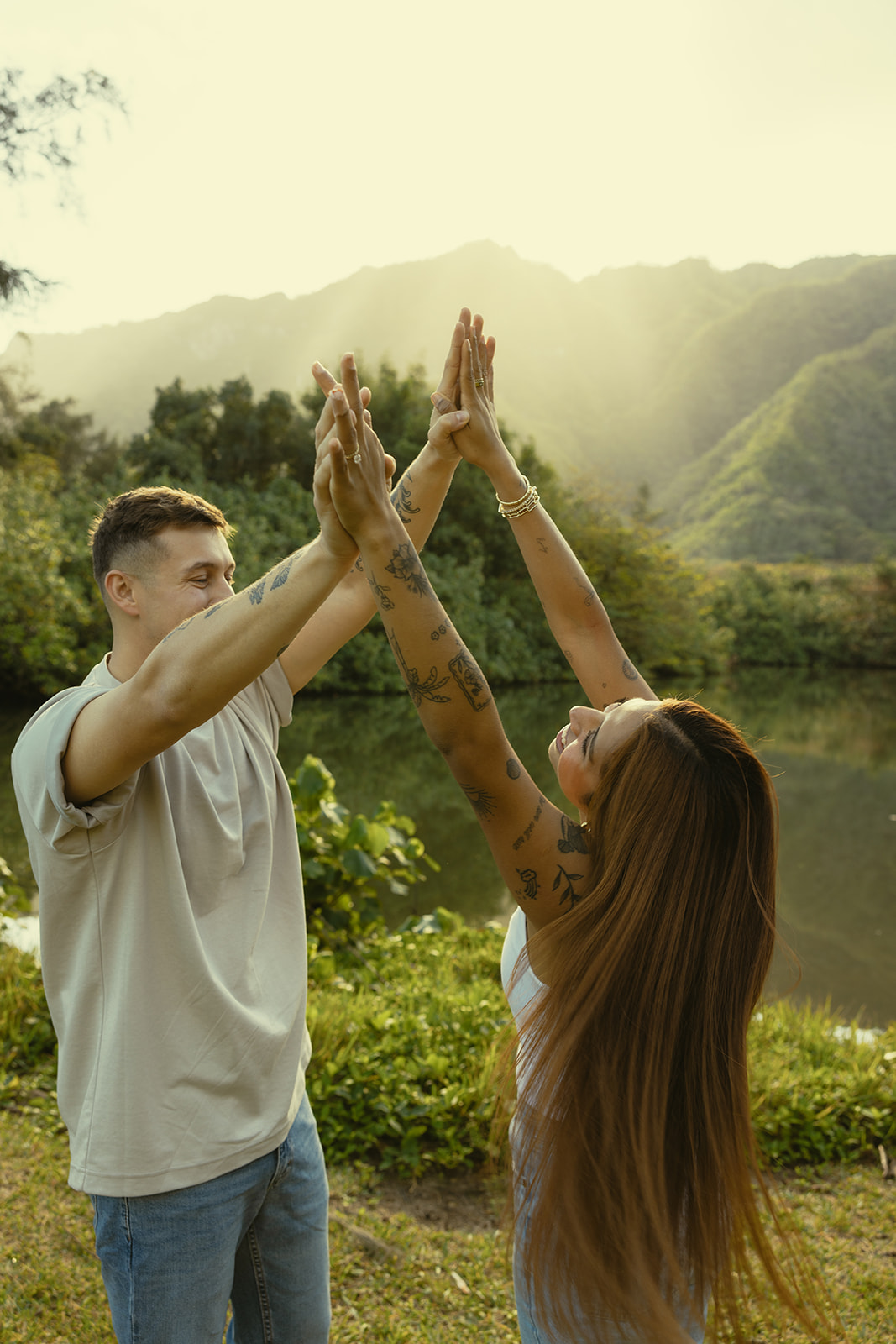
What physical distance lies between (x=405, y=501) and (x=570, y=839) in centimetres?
98

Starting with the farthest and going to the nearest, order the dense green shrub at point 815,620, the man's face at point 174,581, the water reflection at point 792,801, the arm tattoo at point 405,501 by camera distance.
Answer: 1. the dense green shrub at point 815,620
2. the water reflection at point 792,801
3. the arm tattoo at point 405,501
4. the man's face at point 174,581

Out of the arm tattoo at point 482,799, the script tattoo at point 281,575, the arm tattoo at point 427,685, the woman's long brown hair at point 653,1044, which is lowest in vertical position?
the woman's long brown hair at point 653,1044

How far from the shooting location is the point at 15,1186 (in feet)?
9.32

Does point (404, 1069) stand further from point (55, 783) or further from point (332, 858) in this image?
point (55, 783)

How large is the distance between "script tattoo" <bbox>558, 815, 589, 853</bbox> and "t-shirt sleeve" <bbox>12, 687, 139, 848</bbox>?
2.18 ft

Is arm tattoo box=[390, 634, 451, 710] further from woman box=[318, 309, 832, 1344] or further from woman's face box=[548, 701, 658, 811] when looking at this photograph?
woman's face box=[548, 701, 658, 811]

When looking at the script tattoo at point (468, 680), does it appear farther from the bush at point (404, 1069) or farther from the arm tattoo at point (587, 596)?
the bush at point (404, 1069)

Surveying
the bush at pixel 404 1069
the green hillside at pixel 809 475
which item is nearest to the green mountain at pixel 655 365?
the green hillside at pixel 809 475

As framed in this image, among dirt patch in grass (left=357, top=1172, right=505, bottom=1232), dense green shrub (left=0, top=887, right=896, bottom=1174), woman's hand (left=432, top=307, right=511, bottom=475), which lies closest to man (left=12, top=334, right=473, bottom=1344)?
woman's hand (left=432, top=307, right=511, bottom=475)

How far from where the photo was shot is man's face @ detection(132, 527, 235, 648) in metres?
1.55

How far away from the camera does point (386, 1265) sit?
8.55 ft

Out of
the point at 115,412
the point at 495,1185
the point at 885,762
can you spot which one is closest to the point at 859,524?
the point at 885,762

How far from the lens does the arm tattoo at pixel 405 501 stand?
1.93m

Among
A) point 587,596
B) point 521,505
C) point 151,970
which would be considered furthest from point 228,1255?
point 521,505
